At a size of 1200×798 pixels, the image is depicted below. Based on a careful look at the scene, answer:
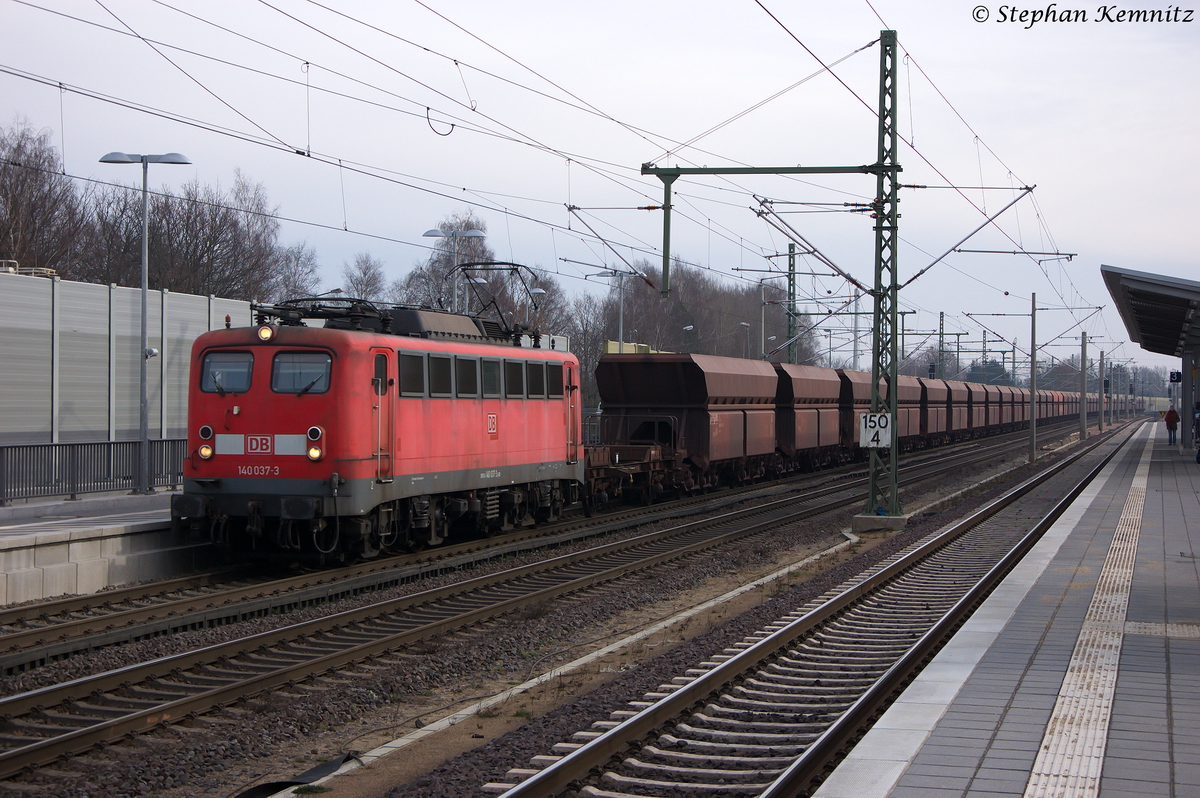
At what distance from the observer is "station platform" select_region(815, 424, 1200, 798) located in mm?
5406

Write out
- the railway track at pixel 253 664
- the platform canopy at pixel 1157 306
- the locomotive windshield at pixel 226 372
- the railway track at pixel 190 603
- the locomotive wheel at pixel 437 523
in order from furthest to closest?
the platform canopy at pixel 1157 306 < the locomotive wheel at pixel 437 523 < the locomotive windshield at pixel 226 372 < the railway track at pixel 190 603 < the railway track at pixel 253 664

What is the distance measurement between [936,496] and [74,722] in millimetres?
22251

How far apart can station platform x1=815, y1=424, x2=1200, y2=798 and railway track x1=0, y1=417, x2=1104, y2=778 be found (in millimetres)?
4567

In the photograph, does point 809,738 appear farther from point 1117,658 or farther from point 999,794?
point 1117,658

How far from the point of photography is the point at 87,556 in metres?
12.8

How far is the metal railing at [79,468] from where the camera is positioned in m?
17.8

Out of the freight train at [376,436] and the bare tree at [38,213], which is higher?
the bare tree at [38,213]

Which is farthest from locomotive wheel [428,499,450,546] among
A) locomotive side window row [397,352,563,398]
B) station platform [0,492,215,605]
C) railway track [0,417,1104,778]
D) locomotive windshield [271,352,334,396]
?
station platform [0,492,215,605]

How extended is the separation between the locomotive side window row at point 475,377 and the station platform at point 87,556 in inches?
144

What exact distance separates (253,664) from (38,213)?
40.3 metres

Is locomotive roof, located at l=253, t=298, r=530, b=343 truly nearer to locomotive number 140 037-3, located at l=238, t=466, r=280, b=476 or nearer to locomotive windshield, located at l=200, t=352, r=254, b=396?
locomotive windshield, located at l=200, t=352, r=254, b=396

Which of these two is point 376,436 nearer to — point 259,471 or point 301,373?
point 301,373

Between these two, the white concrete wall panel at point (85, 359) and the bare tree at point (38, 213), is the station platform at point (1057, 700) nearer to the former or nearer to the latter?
the white concrete wall panel at point (85, 359)

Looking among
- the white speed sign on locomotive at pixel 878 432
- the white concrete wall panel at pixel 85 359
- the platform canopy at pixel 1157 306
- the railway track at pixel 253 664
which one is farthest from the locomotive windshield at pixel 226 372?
the platform canopy at pixel 1157 306
